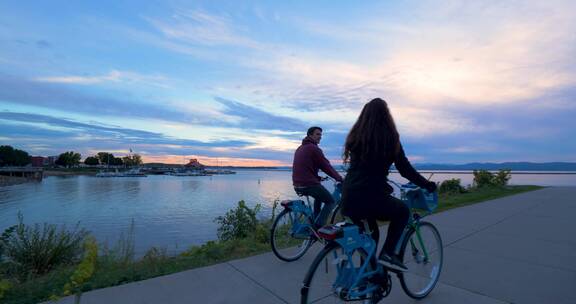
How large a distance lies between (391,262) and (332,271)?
645 millimetres

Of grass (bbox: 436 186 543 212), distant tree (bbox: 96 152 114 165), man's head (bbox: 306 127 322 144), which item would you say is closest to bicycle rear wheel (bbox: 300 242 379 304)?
man's head (bbox: 306 127 322 144)

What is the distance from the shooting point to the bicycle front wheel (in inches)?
130

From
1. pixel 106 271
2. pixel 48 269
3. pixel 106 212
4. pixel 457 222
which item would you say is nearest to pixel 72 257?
pixel 48 269

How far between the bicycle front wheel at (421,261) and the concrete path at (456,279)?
0.37ft

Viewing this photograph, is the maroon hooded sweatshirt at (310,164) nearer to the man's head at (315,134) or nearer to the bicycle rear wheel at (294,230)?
the man's head at (315,134)

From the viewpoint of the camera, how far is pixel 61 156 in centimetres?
14250

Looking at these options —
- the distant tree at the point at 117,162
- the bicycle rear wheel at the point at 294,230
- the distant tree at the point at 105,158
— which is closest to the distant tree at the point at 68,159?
the distant tree at the point at 105,158

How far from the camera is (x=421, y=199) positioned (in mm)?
3158

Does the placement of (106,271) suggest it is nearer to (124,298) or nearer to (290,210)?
(124,298)

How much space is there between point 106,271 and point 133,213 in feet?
70.0

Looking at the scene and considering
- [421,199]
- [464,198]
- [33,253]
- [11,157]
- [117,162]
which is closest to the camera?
[421,199]

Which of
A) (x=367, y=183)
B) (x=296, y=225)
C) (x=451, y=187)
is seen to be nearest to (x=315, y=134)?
(x=296, y=225)

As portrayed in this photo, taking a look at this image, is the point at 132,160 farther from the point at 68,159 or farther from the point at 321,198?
the point at 321,198

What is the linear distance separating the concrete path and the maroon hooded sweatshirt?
1.21 m
